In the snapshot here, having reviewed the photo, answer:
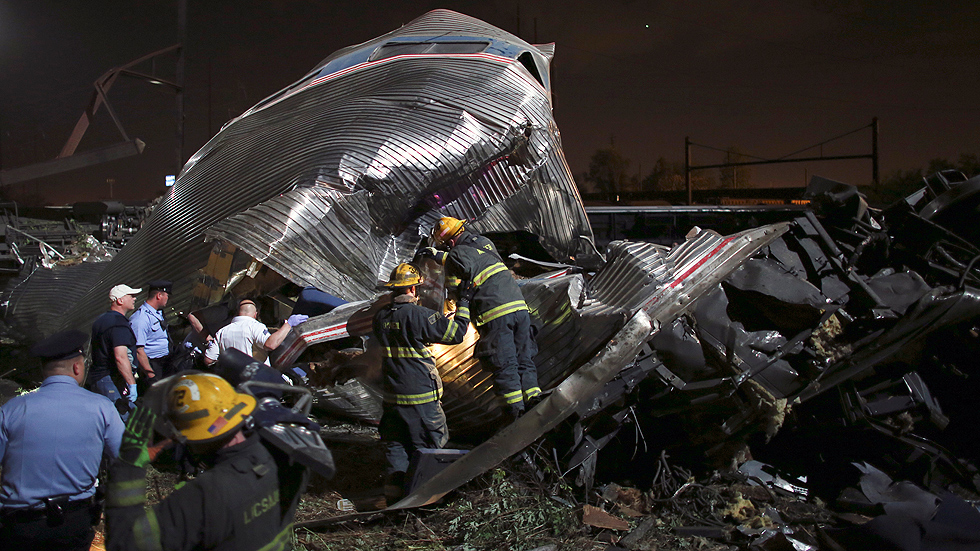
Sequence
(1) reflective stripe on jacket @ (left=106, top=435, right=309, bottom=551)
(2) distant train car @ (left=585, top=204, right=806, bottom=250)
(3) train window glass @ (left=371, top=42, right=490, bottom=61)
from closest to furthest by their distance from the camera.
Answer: (1) reflective stripe on jacket @ (left=106, top=435, right=309, bottom=551)
(3) train window glass @ (left=371, top=42, right=490, bottom=61)
(2) distant train car @ (left=585, top=204, right=806, bottom=250)

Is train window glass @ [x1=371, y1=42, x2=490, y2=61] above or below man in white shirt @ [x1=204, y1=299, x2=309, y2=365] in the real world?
above

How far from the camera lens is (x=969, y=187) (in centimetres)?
412

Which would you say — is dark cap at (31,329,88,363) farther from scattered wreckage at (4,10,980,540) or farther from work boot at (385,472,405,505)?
work boot at (385,472,405,505)

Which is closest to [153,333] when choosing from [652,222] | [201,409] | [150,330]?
[150,330]

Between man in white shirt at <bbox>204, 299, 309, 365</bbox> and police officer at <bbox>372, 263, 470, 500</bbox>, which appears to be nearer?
police officer at <bbox>372, 263, 470, 500</bbox>

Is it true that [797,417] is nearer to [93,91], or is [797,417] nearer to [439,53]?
[439,53]

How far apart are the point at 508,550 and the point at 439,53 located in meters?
4.83

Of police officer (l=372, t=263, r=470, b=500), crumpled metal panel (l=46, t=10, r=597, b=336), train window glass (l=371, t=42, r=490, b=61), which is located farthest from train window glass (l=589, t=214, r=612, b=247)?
police officer (l=372, t=263, r=470, b=500)

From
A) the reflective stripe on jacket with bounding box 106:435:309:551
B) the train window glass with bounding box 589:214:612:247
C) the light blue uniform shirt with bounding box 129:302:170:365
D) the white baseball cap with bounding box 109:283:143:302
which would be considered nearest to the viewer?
the reflective stripe on jacket with bounding box 106:435:309:551

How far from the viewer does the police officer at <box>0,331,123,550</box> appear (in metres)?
2.14

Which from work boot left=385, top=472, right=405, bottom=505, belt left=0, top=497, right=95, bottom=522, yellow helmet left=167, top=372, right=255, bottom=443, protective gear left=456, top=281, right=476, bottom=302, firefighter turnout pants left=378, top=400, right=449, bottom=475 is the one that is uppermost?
yellow helmet left=167, top=372, right=255, bottom=443

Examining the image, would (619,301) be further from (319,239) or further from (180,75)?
(180,75)

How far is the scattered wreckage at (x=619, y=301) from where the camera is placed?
348 cm

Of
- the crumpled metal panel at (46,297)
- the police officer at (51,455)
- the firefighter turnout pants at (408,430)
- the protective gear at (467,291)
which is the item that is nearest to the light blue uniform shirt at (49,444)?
the police officer at (51,455)
